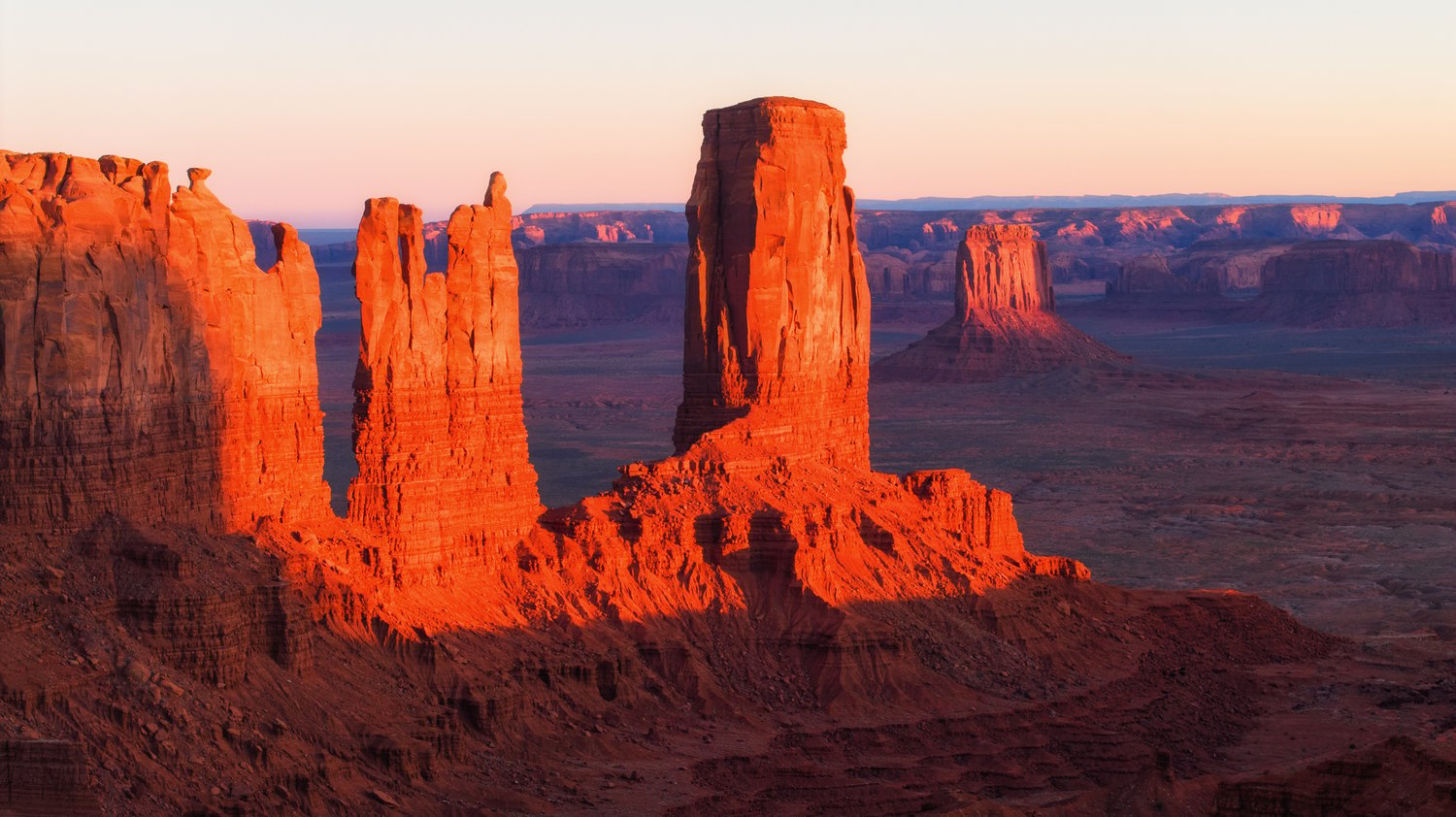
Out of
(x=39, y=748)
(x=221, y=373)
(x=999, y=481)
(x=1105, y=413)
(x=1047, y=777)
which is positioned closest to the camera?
(x=39, y=748)

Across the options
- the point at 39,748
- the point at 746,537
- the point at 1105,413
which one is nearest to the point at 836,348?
the point at 746,537

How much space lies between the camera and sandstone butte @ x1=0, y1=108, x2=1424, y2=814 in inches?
1236

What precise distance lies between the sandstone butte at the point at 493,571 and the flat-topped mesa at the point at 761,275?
2.9 inches

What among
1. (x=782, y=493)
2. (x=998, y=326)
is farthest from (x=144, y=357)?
(x=998, y=326)

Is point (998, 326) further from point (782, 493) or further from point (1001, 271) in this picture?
point (782, 493)

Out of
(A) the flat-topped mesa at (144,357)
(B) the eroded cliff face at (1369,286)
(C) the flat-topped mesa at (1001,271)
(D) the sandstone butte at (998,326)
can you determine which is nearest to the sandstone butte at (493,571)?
(A) the flat-topped mesa at (144,357)

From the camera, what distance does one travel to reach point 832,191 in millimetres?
48156

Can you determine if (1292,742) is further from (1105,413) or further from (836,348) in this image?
(1105,413)

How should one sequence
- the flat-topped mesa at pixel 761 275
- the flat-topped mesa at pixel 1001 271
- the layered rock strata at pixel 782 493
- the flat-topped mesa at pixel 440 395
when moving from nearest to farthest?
the flat-topped mesa at pixel 440 395 → the layered rock strata at pixel 782 493 → the flat-topped mesa at pixel 761 275 → the flat-topped mesa at pixel 1001 271

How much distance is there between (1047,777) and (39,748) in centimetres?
→ 1801

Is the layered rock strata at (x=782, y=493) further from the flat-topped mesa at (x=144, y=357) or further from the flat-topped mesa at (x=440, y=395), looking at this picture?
the flat-topped mesa at (x=144, y=357)

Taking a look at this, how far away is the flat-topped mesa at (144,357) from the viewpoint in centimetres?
3142

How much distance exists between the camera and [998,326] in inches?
5399

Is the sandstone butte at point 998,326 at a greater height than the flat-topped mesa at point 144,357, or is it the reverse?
the flat-topped mesa at point 144,357
